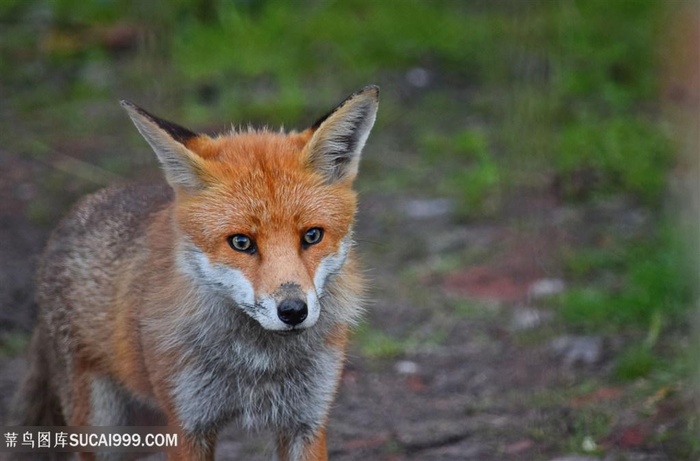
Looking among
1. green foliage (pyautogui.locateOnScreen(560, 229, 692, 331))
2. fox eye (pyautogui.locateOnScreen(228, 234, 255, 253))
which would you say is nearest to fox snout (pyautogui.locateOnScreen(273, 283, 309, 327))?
fox eye (pyautogui.locateOnScreen(228, 234, 255, 253))

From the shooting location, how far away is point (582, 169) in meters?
9.25

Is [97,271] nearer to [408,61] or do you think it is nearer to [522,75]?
[522,75]

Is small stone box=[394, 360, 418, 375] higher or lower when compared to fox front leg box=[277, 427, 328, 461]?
lower

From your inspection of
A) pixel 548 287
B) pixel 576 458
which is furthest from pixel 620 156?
pixel 576 458

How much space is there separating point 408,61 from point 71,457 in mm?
6765

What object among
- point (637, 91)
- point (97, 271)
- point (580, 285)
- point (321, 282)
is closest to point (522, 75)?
point (321, 282)

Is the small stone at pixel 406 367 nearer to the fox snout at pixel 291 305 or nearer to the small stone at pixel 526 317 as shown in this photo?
the small stone at pixel 526 317

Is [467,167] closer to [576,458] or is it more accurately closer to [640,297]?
[640,297]

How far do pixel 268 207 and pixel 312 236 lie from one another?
8.2 inches

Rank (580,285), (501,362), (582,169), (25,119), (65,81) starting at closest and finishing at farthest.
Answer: (501,362) < (580,285) < (582,169) < (25,119) < (65,81)

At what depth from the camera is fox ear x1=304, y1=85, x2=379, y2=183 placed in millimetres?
4633

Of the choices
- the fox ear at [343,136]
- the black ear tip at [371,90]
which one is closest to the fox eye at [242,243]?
the fox ear at [343,136]

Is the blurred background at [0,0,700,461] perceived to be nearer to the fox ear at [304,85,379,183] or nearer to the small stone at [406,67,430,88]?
the small stone at [406,67,430,88]

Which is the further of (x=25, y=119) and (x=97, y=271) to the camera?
(x=25, y=119)
